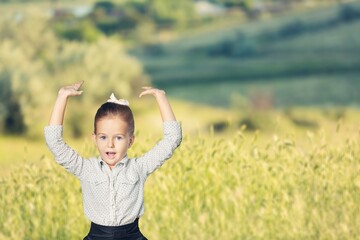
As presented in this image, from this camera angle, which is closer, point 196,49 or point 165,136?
point 165,136

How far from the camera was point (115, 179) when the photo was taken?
15.7ft

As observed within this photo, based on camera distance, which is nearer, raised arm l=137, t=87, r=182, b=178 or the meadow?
raised arm l=137, t=87, r=182, b=178

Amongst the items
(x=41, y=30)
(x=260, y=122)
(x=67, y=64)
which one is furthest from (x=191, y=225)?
(x=41, y=30)

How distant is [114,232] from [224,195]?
216 centimetres

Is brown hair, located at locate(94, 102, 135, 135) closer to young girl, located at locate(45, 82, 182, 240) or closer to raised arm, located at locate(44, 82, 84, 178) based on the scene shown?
young girl, located at locate(45, 82, 182, 240)

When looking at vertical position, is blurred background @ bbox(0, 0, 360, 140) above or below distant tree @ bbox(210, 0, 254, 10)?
below

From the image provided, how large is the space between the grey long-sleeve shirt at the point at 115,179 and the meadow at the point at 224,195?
161cm

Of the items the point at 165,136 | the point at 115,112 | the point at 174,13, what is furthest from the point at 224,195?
the point at 174,13

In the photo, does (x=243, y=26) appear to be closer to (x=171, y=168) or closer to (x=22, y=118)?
(x=22, y=118)

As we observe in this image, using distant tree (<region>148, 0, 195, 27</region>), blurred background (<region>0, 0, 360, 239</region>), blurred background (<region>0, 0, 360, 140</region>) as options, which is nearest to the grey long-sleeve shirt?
blurred background (<region>0, 0, 360, 239</region>)

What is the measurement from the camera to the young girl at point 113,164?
15.4 ft

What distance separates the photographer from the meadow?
21.1 ft

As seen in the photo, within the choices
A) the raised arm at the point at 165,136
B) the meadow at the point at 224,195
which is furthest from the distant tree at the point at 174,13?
the raised arm at the point at 165,136

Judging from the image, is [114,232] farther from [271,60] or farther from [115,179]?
[271,60]
